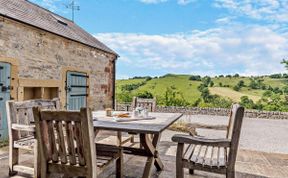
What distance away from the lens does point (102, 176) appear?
2812 mm

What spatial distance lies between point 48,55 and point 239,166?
480cm

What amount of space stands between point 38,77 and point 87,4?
5.77 meters

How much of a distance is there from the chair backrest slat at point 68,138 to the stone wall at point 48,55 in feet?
A: 10.6

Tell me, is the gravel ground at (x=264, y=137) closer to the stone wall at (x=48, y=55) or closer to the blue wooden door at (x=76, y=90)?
the stone wall at (x=48, y=55)

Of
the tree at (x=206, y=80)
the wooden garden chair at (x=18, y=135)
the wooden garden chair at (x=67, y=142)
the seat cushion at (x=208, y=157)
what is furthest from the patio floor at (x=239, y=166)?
the tree at (x=206, y=80)

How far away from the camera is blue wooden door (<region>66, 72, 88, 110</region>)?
6.32m

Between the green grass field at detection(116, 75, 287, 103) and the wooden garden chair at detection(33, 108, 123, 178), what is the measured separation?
41.6 feet

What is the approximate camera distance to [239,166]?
3303 millimetres

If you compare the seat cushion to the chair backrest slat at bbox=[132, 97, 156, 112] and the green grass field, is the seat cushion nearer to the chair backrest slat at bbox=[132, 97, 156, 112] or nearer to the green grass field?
the chair backrest slat at bbox=[132, 97, 156, 112]

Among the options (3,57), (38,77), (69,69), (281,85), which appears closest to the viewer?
(3,57)

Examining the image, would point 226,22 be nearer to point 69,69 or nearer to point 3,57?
point 69,69

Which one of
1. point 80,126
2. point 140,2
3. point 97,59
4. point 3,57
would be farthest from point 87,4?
point 80,126

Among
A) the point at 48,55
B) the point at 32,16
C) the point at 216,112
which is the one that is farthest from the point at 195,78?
the point at 32,16

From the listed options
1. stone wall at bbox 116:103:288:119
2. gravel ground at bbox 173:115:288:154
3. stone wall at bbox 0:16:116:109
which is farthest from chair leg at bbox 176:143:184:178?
stone wall at bbox 116:103:288:119
